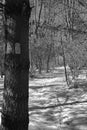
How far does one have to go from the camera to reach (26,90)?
2.01m

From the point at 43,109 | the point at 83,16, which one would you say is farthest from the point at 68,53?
the point at 43,109

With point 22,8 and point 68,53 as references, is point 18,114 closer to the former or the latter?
point 22,8

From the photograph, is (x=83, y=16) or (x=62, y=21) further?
(x=62, y=21)

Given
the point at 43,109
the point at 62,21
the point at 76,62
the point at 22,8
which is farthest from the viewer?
the point at 62,21

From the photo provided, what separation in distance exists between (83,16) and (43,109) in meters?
3.68

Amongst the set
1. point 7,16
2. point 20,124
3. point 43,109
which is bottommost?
point 43,109

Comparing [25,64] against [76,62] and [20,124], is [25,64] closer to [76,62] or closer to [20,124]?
[20,124]

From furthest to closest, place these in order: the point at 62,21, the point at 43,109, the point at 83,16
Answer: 1. the point at 62,21
2. the point at 83,16
3. the point at 43,109

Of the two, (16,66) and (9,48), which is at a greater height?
(9,48)

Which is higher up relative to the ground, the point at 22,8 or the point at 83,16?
the point at 83,16

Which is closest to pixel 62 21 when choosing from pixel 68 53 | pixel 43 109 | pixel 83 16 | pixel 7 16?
pixel 68 53

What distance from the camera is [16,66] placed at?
1921mm

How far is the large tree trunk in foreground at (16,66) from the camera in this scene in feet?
6.32

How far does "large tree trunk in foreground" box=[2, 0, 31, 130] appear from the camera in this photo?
1926mm
